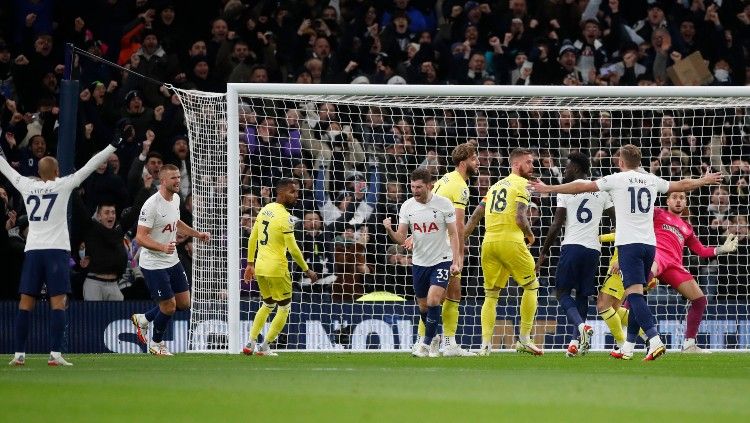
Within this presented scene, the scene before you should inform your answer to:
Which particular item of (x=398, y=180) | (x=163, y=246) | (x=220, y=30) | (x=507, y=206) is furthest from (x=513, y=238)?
(x=220, y=30)

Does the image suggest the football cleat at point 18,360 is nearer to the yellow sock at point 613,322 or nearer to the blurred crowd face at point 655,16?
the yellow sock at point 613,322

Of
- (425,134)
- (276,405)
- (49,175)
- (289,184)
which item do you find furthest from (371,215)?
(276,405)

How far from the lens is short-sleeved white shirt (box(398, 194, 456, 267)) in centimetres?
1518

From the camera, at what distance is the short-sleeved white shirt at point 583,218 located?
1590 centimetres

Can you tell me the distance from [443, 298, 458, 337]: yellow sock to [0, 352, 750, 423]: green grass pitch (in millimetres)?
940

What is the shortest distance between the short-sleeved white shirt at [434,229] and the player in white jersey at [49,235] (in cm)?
365

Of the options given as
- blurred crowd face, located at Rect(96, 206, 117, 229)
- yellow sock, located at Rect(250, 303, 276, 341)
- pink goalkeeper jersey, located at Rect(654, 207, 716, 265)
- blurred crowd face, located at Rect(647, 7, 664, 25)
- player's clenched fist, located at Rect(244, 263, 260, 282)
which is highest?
blurred crowd face, located at Rect(647, 7, 664, 25)

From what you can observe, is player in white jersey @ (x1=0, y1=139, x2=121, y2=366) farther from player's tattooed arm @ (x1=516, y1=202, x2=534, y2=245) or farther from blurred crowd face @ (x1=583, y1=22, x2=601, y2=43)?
blurred crowd face @ (x1=583, y1=22, x2=601, y2=43)

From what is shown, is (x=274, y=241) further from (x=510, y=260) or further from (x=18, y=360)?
(x=18, y=360)

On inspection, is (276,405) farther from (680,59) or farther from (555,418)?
(680,59)

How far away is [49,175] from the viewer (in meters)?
13.7

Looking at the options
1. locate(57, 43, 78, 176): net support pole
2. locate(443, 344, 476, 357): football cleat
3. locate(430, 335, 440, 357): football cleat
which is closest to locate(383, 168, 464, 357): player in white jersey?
locate(430, 335, 440, 357): football cleat

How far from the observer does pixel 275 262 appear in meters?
16.3

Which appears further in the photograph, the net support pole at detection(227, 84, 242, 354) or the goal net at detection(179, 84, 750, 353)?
the goal net at detection(179, 84, 750, 353)
